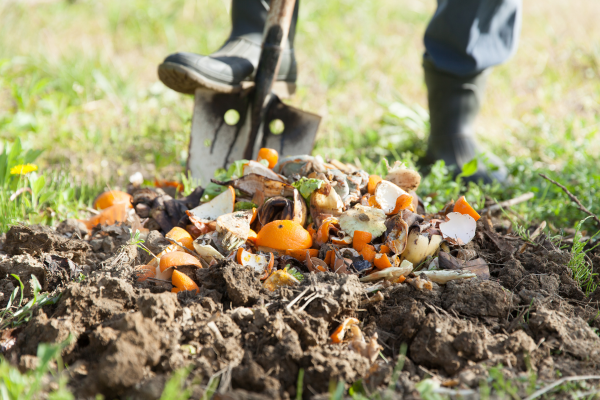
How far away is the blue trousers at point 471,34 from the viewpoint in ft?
8.63

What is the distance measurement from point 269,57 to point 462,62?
45.9 inches

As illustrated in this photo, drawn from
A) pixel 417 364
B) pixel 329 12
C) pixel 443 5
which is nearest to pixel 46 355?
pixel 417 364

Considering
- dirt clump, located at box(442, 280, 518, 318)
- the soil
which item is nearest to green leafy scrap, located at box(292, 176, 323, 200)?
the soil

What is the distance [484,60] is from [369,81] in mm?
1878

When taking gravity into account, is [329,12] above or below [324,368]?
above

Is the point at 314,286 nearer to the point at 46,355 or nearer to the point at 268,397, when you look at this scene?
the point at 268,397

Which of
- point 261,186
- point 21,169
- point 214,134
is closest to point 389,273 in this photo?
point 261,186

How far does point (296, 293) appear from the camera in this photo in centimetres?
145

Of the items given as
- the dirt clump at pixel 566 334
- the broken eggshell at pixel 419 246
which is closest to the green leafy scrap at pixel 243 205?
the broken eggshell at pixel 419 246

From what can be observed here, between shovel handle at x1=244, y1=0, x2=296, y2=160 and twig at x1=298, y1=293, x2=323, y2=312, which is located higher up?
shovel handle at x1=244, y1=0, x2=296, y2=160

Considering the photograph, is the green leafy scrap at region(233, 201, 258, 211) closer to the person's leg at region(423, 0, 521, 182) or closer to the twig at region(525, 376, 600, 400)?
the twig at region(525, 376, 600, 400)

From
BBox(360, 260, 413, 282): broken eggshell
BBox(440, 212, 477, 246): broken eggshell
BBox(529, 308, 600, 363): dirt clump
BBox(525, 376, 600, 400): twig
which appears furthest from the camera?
BBox(440, 212, 477, 246): broken eggshell

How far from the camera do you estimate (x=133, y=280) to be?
1.56m

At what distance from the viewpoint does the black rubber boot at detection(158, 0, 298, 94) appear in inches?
96.5
